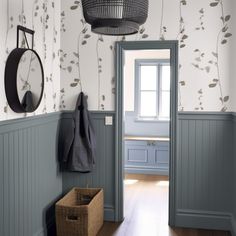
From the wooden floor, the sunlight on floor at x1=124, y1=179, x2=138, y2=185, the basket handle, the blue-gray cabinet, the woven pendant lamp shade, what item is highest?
the woven pendant lamp shade

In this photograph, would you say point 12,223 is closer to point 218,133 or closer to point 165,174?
point 218,133

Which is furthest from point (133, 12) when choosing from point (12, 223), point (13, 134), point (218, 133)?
point (218, 133)

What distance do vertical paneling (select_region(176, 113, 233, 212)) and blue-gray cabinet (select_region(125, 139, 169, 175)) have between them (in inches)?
85.5

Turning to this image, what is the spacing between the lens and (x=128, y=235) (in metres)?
3.61

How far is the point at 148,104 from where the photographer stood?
6.54 metres

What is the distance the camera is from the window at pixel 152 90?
646 centimetres

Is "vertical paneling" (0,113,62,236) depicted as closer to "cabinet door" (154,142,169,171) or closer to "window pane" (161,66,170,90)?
"cabinet door" (154,142,169,171)

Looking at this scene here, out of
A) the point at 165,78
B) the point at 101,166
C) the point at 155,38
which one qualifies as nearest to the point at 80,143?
the point at 101,166

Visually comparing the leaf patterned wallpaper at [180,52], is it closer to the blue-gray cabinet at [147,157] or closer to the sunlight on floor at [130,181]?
the sunlight on floor at [130,181]

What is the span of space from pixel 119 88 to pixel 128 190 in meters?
1.94

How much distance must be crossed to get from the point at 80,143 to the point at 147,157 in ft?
8.33

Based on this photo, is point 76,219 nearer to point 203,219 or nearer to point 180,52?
point 203,219

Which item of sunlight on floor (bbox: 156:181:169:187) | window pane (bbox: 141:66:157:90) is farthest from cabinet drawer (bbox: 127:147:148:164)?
window pane (bbox: 141:66:157:90)

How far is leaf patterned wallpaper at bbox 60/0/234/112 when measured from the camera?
3.68 meters
